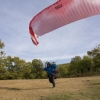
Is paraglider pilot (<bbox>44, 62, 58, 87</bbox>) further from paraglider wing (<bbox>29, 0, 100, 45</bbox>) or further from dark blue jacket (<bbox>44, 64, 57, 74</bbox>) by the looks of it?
paraglider wing (<bbox>29, 0, 100, 45</bbox>)

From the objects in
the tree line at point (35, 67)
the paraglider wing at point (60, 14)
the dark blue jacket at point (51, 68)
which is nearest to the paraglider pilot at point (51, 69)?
the dark blue jacket at point (51, 68)

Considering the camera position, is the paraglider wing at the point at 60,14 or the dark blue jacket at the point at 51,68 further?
the dark blue jacket at the point at 51,68

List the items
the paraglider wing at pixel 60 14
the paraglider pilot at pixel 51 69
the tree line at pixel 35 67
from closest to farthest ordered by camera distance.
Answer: the paraglider wing at pixel 60 14
the paraglider pilot at pixel 51 69
the tree line at pixel 35 67

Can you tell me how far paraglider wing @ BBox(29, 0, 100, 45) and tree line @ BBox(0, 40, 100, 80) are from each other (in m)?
17.6

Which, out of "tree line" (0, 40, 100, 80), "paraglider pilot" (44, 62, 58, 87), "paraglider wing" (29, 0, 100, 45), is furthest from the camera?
"tree line" (0, 40, 100, 80)

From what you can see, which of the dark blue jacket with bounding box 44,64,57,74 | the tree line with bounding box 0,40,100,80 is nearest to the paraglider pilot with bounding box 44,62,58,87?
the dark blue jacket with bounding box 44,64,57,74

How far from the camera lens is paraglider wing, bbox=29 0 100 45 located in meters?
10.0

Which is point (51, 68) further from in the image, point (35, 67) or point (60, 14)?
point (35, 67)

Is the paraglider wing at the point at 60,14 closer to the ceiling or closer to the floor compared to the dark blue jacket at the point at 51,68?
closer to the ceiling

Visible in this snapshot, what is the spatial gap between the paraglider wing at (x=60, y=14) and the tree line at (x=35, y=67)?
1758cm

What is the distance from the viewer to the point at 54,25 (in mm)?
11555

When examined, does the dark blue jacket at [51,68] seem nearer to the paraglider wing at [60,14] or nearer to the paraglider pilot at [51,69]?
the paraglider pilot at [51,69]

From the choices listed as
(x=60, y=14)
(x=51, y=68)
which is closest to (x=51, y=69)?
(x=51, y=68)

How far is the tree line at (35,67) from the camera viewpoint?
36.4m
